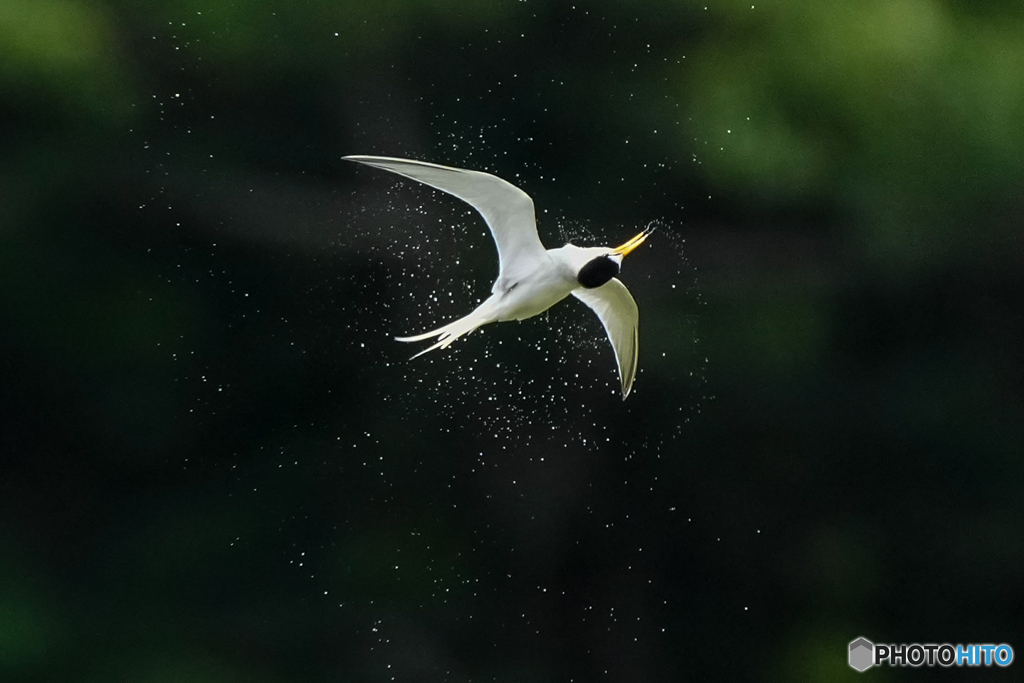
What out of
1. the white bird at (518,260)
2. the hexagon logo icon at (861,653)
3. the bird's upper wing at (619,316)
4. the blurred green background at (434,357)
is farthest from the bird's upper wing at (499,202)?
the hexagon logo icon at (861,653)

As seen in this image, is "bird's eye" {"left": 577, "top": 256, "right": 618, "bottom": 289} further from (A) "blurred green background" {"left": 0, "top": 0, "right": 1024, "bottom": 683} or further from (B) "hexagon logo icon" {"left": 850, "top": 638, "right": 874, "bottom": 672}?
(B) "hexagon logo icon" {"left": 850, "top": 638, "right": 874, "bottom": 672}

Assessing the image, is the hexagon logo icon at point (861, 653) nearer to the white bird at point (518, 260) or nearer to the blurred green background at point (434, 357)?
the blurred green background at point (434, 357)

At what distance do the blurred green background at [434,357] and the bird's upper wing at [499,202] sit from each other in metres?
1.35

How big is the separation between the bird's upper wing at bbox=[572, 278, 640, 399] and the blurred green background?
1051 millimetres

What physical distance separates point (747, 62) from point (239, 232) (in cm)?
133

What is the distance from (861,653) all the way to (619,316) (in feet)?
6.00

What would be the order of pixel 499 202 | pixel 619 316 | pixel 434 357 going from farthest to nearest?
pixel 434 357 < pixel 619 316 < pixel 499 202

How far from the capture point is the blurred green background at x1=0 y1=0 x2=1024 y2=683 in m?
3.34

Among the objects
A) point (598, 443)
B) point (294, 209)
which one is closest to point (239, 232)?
point (294, 209)

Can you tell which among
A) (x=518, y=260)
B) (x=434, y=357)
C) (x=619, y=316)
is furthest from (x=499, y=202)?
(x=434, y=357)

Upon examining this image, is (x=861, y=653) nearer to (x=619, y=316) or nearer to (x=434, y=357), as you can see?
(x=434, y=357)

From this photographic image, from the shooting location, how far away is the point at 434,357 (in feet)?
11.5

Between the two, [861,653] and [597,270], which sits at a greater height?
[861,653]

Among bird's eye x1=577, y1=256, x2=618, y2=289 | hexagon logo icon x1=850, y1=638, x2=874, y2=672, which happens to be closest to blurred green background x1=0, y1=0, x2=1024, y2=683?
hexagon logo icon x1=850, y1=638, x2=874, y2=672
